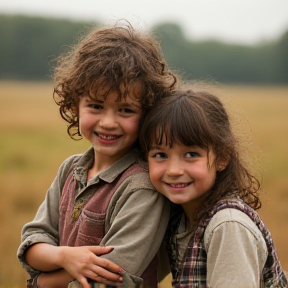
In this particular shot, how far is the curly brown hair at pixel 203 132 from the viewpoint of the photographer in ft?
12.3

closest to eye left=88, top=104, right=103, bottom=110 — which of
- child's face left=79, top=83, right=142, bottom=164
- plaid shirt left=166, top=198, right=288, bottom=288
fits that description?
child's face left=79, top=83, right=142, bottom=164

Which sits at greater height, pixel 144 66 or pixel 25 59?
pixel 25 59

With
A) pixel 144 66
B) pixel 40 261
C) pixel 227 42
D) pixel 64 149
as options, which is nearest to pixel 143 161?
pixel 144 66

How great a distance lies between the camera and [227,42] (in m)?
94.4

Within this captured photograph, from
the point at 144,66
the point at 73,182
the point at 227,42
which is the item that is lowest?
the point at 73,182

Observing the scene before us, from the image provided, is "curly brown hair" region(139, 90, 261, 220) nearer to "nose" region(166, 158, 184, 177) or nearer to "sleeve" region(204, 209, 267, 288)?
"nose" region(166, 158, 184, 177)

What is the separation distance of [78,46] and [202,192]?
1179 mm

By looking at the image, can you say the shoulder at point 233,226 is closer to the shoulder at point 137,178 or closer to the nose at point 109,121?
the shoulder at point 137,178

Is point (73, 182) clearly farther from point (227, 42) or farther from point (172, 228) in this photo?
point (227, 42)

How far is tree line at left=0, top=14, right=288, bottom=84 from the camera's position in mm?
79125

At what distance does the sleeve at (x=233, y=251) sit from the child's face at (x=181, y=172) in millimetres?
226

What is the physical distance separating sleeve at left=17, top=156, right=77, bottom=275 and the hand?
387 millimetres

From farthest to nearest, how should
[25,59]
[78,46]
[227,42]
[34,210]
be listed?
[227,42]
[25,59]
[34,210]
[78,46]

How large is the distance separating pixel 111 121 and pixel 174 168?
43 cm
